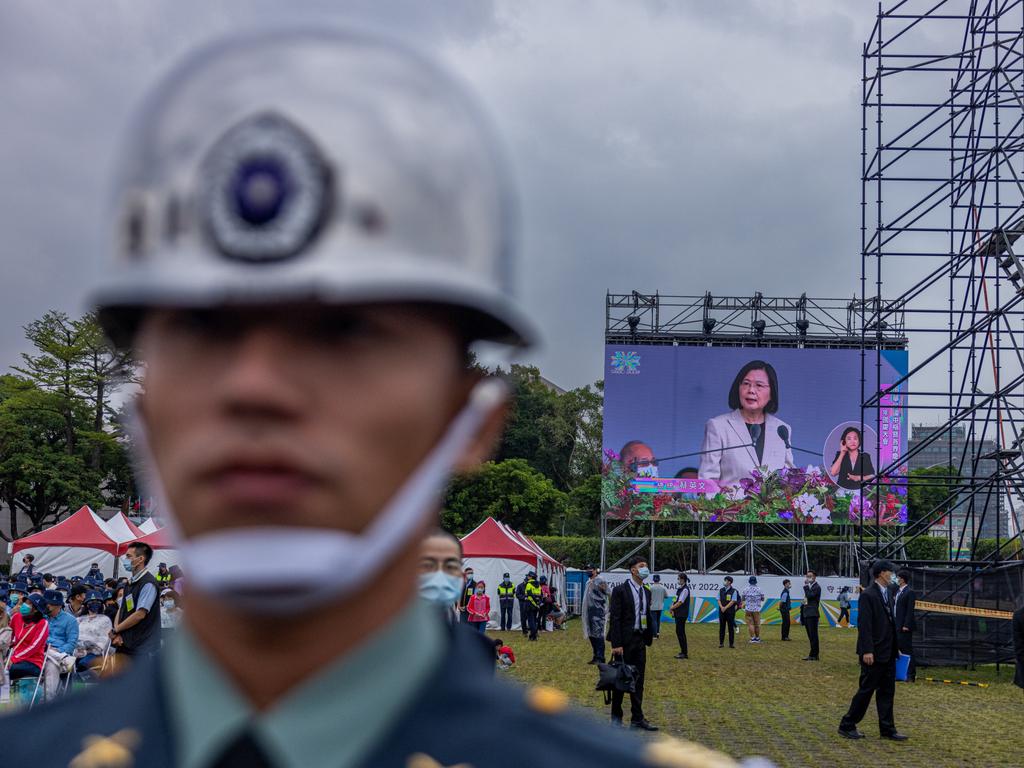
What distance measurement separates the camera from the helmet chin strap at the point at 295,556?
85cm

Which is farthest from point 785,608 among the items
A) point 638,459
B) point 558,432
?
point 558,432

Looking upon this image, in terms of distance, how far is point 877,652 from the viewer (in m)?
12.4

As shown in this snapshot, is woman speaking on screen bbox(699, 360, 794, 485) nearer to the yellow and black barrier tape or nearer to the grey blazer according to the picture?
the grey blazer

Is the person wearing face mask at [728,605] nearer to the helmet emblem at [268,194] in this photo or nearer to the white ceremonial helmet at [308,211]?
the white ceremonial helmet at [308,211]

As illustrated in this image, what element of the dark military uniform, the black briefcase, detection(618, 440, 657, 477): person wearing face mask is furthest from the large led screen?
the dark military uniform

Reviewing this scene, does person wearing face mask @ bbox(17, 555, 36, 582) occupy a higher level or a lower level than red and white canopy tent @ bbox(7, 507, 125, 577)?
lower

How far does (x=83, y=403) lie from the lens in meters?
53.0

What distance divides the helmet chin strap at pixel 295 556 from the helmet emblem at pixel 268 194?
206mm

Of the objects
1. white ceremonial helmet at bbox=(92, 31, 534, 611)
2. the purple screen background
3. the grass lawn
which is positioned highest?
the purple screen background

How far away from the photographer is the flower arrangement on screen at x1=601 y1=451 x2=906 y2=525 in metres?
38.4

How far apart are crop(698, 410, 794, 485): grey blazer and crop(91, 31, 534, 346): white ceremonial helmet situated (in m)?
38.0

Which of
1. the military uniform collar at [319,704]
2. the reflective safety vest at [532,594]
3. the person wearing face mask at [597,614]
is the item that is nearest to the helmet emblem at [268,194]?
the military uniform collar at [319,704]

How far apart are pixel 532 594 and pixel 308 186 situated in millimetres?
25522

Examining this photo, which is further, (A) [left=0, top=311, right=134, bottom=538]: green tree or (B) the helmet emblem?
(A) [left=0, top=311, right=134, bottom=538]: green tree
